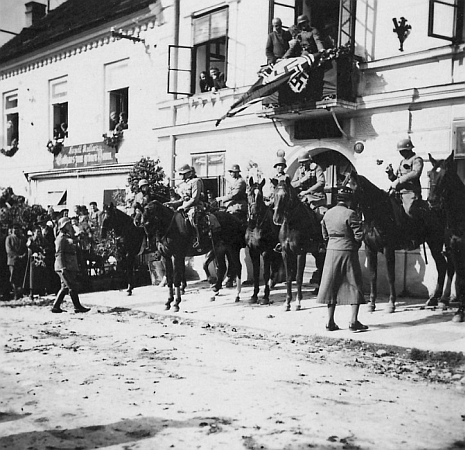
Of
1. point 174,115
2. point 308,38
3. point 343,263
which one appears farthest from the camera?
point 174,115

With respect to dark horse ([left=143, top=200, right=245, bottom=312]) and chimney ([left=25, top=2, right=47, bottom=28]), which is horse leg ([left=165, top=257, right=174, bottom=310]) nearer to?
dark horse ([left=143, top=200, right=245, bottom=312])

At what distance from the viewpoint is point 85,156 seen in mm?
22531

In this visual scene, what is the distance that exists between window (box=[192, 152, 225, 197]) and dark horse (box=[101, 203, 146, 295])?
278cm

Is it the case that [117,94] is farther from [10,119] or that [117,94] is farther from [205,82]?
[10,119]

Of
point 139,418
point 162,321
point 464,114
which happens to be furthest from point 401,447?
point 464,114

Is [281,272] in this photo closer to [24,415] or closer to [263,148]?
[263,148]

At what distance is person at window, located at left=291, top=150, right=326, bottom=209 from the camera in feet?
43.2

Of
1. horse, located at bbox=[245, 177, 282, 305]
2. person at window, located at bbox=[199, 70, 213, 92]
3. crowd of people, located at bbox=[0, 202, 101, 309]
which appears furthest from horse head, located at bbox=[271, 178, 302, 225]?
person at window, located at bbox=[199, 70, 213, 92]

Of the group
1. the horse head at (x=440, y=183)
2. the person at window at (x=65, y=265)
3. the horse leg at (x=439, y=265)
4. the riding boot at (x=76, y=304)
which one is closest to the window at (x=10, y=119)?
the person at window at (x=65, y=265)

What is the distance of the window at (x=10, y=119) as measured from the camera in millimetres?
27188

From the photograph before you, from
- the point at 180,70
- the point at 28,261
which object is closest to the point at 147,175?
Result: the point at 180,70

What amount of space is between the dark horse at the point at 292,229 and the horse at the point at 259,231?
65 centimetres

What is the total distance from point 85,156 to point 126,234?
7.98 m

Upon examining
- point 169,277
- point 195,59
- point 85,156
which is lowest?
point 169,277
